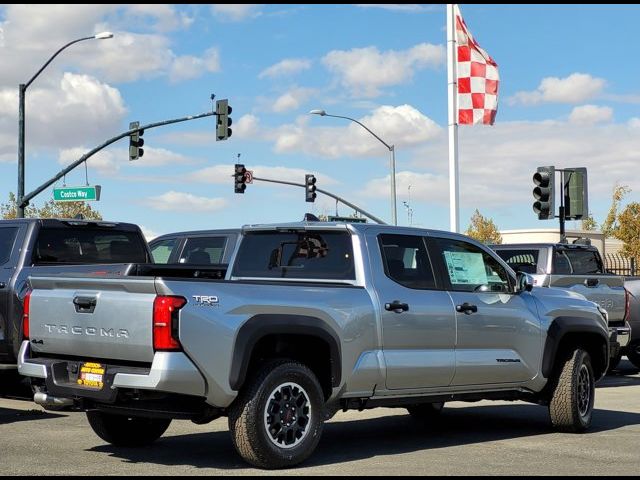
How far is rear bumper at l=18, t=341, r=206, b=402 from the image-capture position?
285 inches

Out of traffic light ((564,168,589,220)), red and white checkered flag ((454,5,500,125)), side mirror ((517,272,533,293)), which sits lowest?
side mirror ((517,272,533,293))

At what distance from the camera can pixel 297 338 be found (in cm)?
813

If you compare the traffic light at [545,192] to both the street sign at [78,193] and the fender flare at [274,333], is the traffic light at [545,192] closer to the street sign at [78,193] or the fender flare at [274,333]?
the fender flare at [274,333]

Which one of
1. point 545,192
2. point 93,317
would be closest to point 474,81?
point 545,192

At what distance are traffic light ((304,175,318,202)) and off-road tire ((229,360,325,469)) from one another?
119ft

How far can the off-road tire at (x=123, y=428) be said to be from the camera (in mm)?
8883

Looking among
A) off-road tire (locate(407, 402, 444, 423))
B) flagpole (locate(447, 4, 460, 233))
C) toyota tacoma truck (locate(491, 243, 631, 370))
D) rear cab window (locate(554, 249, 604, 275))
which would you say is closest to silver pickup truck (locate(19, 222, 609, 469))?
off-road tire (locate(407, 402, 444, 423))

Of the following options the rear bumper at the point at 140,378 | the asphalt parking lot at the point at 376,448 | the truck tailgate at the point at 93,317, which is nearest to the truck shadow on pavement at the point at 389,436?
the asphalt parking lot at the point at 376,448

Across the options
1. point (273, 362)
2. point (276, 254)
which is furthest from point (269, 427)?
point (276, 254)

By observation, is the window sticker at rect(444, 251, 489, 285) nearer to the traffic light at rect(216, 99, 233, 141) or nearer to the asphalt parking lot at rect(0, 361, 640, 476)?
the asphalt parking lot at rect(0, 361, 640, 476)

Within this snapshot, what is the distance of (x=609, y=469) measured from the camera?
7.98 meters

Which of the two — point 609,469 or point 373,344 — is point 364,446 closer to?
point 373,344

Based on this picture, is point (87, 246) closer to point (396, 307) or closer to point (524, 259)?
point (396, 307)

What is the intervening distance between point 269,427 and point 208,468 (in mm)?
551
